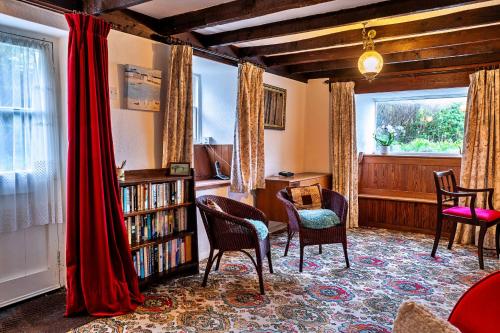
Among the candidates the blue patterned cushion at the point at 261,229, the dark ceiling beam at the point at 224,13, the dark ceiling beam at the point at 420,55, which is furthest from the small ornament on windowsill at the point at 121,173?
the dark ceiling beam at the point at 420,55

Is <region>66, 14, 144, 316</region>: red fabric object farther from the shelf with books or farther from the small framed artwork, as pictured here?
the small framed artwork

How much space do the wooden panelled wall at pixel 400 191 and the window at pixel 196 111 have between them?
101 inches

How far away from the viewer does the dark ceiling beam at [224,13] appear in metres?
2.44

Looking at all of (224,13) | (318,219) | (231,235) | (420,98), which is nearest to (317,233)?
(318,219)

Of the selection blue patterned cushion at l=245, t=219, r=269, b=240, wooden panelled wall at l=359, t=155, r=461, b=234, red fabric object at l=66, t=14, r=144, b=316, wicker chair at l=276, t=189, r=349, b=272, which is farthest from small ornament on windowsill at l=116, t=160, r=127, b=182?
wooden panelled wall at l=359, t=155, r=461, b=234

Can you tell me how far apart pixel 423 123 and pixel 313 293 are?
3.44 metres

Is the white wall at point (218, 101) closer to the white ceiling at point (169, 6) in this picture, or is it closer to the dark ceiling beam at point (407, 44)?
the dark ceiling beam at point (407, 44)

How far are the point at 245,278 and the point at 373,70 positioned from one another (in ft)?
6.85

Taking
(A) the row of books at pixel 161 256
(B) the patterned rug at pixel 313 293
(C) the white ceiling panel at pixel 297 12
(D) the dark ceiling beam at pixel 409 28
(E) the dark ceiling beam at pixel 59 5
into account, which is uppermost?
(C) the white ceiling panel at pixel 297 12

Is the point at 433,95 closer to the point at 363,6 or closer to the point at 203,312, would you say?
the point at 363,6

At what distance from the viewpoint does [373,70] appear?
302 cm

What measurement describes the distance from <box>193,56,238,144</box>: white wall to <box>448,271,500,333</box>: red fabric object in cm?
336

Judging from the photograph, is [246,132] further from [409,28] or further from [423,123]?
[423,123]

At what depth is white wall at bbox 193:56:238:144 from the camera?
4.25 metres
